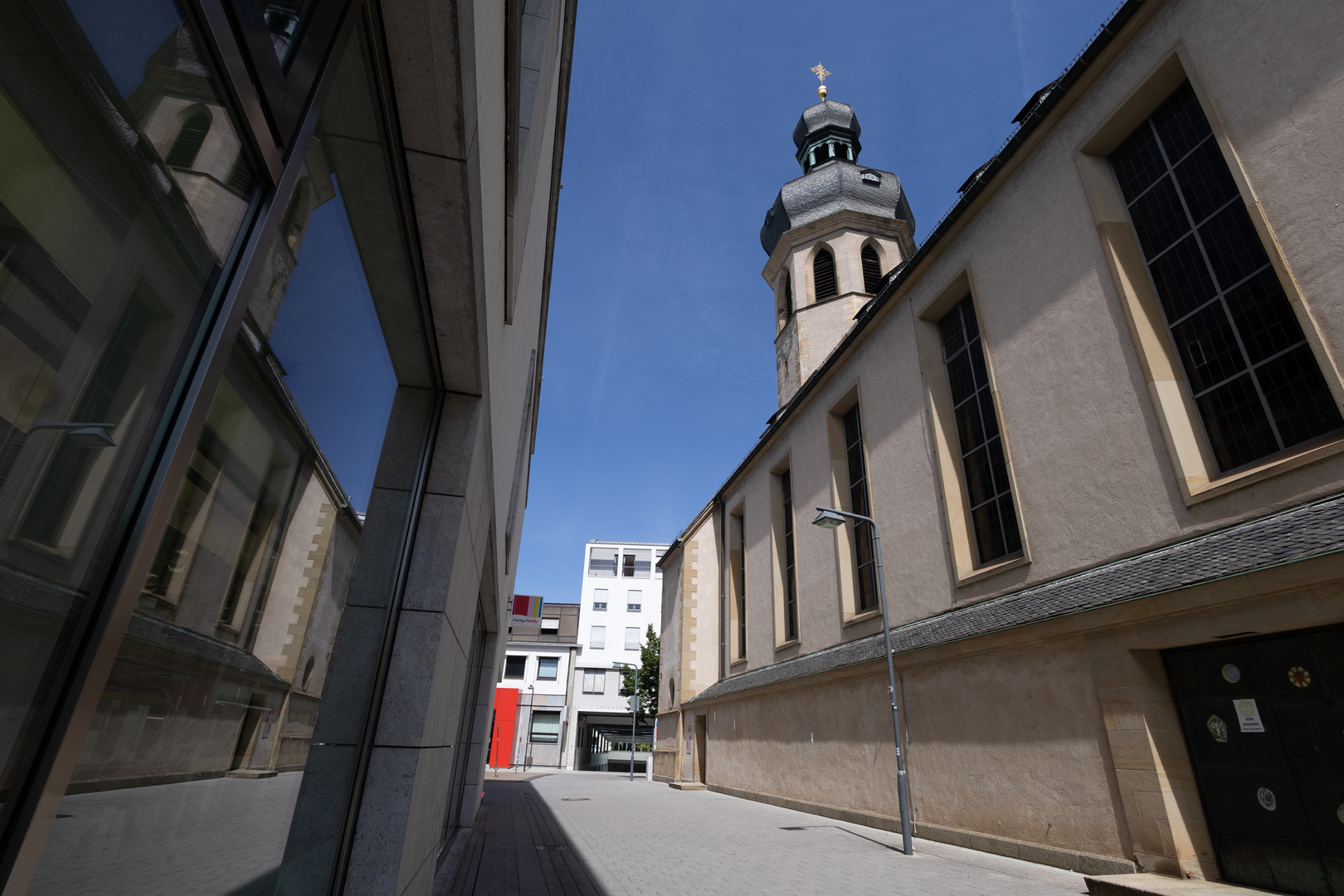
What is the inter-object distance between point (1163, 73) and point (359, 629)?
11.6m

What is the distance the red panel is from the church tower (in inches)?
1162

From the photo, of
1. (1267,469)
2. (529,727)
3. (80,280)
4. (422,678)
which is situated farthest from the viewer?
(529,727)

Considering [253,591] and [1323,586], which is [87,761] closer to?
[253,591]

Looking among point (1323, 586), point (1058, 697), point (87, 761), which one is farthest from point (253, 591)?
point (1058, 697)

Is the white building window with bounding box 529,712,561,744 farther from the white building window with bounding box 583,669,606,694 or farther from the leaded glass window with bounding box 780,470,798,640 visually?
the leaded glass window with bounding box 780,470,798,640

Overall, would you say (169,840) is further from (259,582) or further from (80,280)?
(80,280)

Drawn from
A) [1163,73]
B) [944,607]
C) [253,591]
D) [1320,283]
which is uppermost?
[1163,73]

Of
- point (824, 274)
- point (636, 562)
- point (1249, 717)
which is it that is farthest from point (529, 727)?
point (1249, 717)

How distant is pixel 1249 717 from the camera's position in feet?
23.2

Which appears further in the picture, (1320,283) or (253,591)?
(1320,283)

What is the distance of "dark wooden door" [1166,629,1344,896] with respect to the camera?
6.37 m

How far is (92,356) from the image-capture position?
835mm

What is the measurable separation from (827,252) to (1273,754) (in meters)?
27.1

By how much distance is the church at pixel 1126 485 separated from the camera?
22.3 feet
